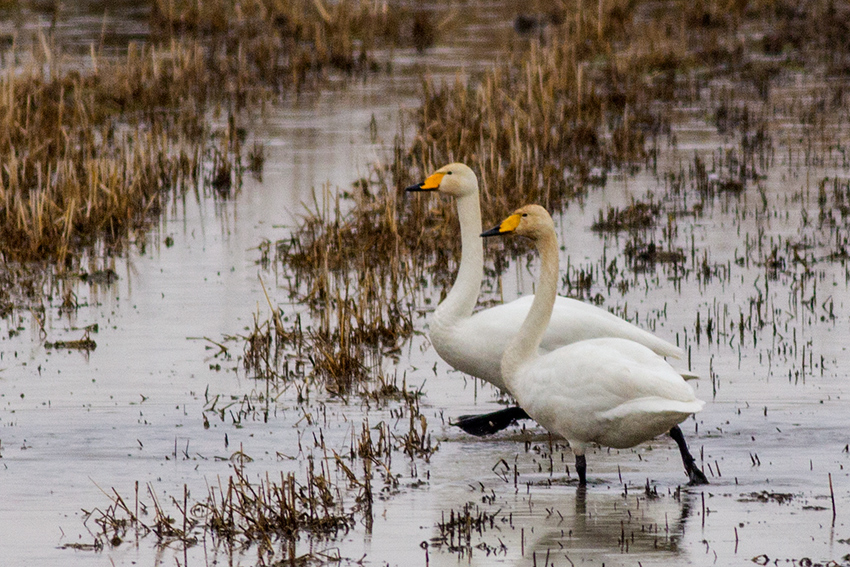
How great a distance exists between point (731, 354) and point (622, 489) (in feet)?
8.90

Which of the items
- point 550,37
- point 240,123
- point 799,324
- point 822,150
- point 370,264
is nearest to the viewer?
point 799,324

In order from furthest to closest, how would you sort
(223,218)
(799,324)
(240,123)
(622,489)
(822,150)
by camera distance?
(240,123) → (822,150) → (223,218) → (799,324) → (622,489)

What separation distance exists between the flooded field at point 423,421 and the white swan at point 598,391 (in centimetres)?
27

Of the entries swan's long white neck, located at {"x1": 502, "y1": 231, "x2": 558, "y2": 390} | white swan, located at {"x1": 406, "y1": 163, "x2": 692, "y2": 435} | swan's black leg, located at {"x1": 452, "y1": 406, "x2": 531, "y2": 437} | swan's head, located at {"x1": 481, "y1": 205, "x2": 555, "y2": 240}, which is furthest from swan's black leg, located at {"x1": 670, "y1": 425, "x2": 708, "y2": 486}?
swan's head, located at {"x1": 481, "y1": 205, "x2": 555, "y2": 240}

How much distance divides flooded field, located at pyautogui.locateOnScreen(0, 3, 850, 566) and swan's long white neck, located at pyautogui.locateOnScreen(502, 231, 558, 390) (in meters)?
0.52

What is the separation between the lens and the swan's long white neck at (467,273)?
27.1 ft

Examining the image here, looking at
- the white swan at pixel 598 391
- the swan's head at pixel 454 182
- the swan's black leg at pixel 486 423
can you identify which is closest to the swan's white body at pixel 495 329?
the swan's black leg at pixel 486 423

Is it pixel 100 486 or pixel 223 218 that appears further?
pixel 223 218

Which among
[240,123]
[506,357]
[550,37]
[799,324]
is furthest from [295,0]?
[506,357]

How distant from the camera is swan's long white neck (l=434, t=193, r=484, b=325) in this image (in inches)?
325

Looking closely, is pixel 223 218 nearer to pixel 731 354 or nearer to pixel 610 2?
pixel 731 354

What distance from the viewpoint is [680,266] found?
11.7 metres

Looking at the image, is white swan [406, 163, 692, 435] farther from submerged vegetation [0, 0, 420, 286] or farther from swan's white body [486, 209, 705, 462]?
submerged vegetation [0, 0, 420, 286]

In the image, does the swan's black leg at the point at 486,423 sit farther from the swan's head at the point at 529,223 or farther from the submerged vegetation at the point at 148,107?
the submerged vegetation at the point at 148,107
